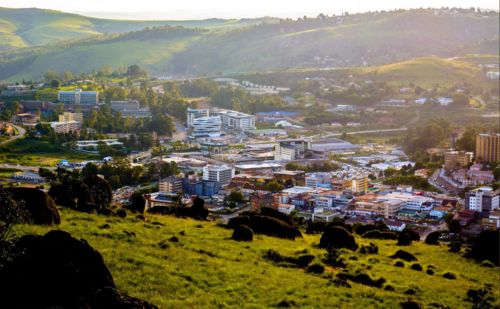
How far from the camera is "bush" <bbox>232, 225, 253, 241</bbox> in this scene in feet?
25.6

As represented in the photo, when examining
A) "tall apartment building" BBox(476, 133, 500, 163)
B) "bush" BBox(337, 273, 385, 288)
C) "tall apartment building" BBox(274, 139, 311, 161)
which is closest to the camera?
"bush" BBox(337, 273, 385, 288)

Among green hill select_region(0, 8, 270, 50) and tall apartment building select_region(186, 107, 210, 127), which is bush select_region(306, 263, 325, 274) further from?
tall apartment building select_region(186, 107, 210, 127)

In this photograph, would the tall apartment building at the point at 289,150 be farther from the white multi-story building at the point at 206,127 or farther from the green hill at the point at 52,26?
the green hill at the point at 52,26

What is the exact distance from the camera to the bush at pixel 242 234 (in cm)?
780


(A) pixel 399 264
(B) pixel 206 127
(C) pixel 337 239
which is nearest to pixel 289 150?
(B) pixel 206 127

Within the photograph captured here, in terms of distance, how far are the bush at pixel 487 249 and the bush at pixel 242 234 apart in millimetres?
2750

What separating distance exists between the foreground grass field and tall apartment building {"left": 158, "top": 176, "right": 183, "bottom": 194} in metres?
7.48

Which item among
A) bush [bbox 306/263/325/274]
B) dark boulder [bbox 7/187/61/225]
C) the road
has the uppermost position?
dark boulder [bbox 7/187/61/225]

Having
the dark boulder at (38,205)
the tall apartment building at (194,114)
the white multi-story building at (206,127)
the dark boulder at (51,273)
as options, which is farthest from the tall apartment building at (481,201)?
the tall apartment building at (194,114)

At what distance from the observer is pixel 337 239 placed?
26.7 ft

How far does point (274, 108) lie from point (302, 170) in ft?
46.7

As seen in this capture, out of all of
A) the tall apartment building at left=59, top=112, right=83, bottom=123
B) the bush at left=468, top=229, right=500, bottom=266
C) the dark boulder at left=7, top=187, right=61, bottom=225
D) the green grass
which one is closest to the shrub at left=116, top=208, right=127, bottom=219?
the dark boulder at left=7, top=187, right=61, bottom=225

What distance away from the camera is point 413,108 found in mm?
33906

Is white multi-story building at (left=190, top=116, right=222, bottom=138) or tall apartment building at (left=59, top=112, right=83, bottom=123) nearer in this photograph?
tall apartment building at (left=59, top=112, right=83, bottom=123)
